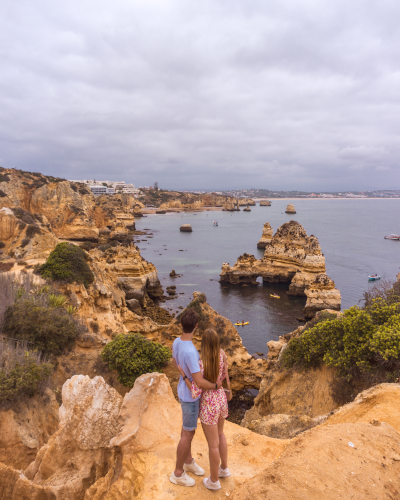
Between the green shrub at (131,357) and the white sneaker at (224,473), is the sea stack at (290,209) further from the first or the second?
the white sneaker at (224,473)

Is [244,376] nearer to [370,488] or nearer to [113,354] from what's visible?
[113,354]

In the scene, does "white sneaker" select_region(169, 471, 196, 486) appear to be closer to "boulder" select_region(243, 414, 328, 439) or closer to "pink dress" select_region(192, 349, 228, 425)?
"pink dress" select_region(192, 349, 228, 425)

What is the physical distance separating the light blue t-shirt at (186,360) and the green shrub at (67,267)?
1549 cm

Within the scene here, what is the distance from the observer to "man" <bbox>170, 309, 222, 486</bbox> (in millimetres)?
4602

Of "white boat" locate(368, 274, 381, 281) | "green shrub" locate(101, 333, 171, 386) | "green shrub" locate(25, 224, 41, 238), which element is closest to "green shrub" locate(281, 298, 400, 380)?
"green shrub" locate(101, 333, 171, 386)

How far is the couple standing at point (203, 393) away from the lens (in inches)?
180

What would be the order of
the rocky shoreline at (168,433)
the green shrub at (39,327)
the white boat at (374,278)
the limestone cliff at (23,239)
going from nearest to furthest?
the rocky shoreline at (168,433)
the green shrub at (39,327)
the limestone cliff at (23,239)
the white boat at (374,278)

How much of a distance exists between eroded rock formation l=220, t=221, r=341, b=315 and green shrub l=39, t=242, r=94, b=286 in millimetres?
29750

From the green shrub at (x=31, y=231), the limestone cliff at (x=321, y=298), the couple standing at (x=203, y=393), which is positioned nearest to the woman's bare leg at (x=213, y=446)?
the couple standing at (x=203, y=393)

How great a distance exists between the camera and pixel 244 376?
1778 cm

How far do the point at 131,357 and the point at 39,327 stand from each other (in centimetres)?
394

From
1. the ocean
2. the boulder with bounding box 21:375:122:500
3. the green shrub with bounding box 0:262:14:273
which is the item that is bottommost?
the ocean

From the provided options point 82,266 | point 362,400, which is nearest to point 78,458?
point 362,400

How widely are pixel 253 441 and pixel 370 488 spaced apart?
3.13 m
